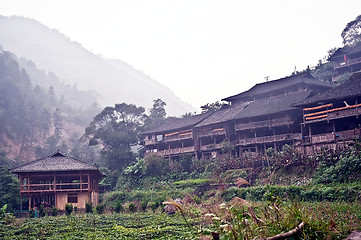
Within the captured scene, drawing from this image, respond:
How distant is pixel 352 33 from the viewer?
197 ft

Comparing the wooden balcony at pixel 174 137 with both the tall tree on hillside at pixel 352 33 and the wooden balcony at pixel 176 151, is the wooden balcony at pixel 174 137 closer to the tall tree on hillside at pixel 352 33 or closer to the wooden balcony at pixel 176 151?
the wooden balcony at pixel 176 151

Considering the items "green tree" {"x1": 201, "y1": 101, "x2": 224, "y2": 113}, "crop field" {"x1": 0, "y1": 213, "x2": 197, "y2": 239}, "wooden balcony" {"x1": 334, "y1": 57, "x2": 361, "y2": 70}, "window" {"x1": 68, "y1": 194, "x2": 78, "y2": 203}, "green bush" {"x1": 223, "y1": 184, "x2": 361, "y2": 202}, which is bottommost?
"crop field" {"x1": 0, "y1": 213, "x2": 197, "y2": 239}

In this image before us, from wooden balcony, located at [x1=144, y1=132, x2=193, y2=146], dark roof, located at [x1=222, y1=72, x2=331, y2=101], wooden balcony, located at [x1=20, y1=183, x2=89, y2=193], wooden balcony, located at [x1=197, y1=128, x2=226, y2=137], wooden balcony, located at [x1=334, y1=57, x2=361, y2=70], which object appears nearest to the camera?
wooden balcony, located at [x1=20, y1=183, x2=89, y2=193]

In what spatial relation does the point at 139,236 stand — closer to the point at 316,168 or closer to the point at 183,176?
the point at 316,168

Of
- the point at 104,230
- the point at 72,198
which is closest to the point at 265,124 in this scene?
the point at 72,198

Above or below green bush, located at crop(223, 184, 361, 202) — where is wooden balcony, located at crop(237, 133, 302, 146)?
above

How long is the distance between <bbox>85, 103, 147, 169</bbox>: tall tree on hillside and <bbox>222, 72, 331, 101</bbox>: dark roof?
48.7 ft

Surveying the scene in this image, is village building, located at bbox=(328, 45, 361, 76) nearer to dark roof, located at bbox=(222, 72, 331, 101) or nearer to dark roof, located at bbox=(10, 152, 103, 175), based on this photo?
dark roof, located at bbox=(222, 72, 331, 101)

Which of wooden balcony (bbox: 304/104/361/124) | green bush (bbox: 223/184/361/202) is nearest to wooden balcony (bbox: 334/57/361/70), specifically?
wooden balcony (bbox: 304/104/361/124)

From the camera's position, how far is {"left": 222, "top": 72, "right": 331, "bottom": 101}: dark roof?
1747 inches

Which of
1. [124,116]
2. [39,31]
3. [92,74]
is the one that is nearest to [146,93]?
[92,74]

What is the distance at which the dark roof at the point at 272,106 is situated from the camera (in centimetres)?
3778

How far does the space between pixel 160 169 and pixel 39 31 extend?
175 meters

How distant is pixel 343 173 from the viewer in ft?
74.3
